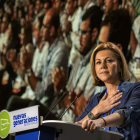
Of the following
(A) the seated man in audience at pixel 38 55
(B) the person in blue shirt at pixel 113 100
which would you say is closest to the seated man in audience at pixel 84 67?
(A) the seated man in audience at pixel 38 55

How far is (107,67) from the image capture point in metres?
2.68

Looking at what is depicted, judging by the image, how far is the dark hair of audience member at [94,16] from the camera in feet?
15.0

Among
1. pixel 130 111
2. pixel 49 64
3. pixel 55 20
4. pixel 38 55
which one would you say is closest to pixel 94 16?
pixel 55 20

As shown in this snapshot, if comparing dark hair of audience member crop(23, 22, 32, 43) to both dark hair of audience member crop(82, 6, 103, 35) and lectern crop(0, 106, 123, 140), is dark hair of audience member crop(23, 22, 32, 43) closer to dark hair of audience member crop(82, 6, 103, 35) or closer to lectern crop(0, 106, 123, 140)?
dark hair of audience member crop(82, 6, 103, 35)

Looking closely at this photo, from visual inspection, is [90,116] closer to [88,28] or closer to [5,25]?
[88,28]

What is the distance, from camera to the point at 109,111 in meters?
2.52

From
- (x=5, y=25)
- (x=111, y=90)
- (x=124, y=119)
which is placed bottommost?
(x=124, y=119)

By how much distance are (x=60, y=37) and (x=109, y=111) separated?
9.25 feet

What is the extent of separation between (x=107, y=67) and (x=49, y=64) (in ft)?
8.64

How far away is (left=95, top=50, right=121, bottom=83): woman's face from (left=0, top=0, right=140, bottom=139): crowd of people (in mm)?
1263

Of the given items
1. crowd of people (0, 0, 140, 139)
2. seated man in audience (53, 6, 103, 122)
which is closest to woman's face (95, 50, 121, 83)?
crowd of people (0, 0, 140, 139)

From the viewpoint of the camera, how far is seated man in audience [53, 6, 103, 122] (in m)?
4.52

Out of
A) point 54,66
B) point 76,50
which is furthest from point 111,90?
point 54,66

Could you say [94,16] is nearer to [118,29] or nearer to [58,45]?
[118,29]
